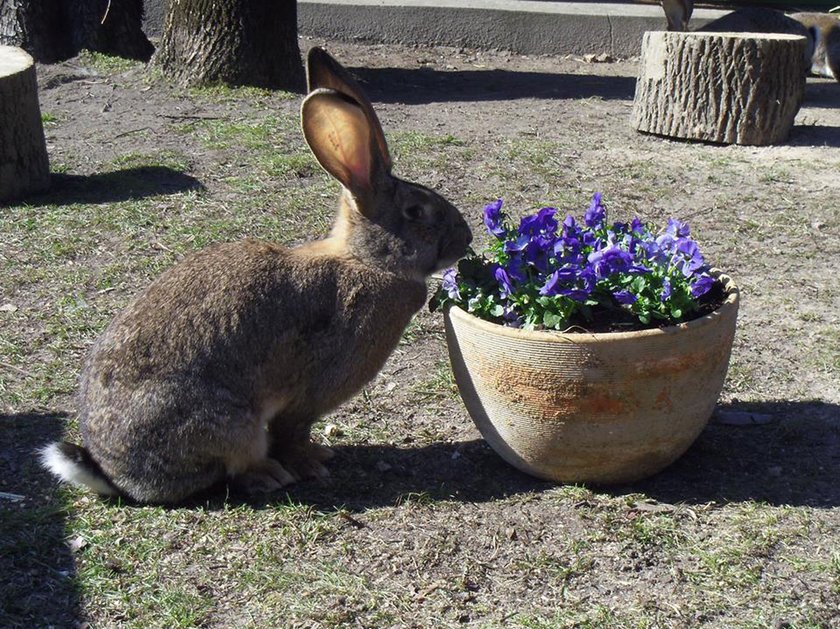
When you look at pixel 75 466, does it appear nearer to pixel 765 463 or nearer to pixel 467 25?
pixel 765 463

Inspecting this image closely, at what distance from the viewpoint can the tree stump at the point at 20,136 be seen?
6621mm

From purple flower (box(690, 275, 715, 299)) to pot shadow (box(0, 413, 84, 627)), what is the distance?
2174mm

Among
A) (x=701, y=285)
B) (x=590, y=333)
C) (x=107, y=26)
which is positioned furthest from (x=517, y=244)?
(x=107, y=26)

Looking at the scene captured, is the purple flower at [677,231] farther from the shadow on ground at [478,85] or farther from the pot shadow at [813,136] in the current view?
the shadow on ground at [478,85]

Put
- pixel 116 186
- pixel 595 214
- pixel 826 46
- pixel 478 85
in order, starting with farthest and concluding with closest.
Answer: pixel 826 46
pixel 478 85
pixel 116 186
pixel 595 214

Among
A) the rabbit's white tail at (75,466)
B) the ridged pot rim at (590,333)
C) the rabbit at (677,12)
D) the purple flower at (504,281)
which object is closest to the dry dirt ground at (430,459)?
the rabbit's white tail at (75,466)

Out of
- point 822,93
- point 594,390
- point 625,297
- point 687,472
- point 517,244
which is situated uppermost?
point 517,244

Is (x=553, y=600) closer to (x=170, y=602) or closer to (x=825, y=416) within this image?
(x=170, y=602)

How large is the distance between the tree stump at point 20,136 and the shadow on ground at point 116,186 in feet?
0.42

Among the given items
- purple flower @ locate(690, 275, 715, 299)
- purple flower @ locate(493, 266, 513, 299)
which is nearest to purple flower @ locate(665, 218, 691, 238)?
purple flower @ locate(690, 275, 715, 299)

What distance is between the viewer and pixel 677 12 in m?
11.1

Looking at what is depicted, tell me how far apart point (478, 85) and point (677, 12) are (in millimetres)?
2476

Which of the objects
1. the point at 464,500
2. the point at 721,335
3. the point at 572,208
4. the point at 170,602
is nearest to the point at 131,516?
the point at 170,602

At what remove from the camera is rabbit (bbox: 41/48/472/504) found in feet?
11.4
